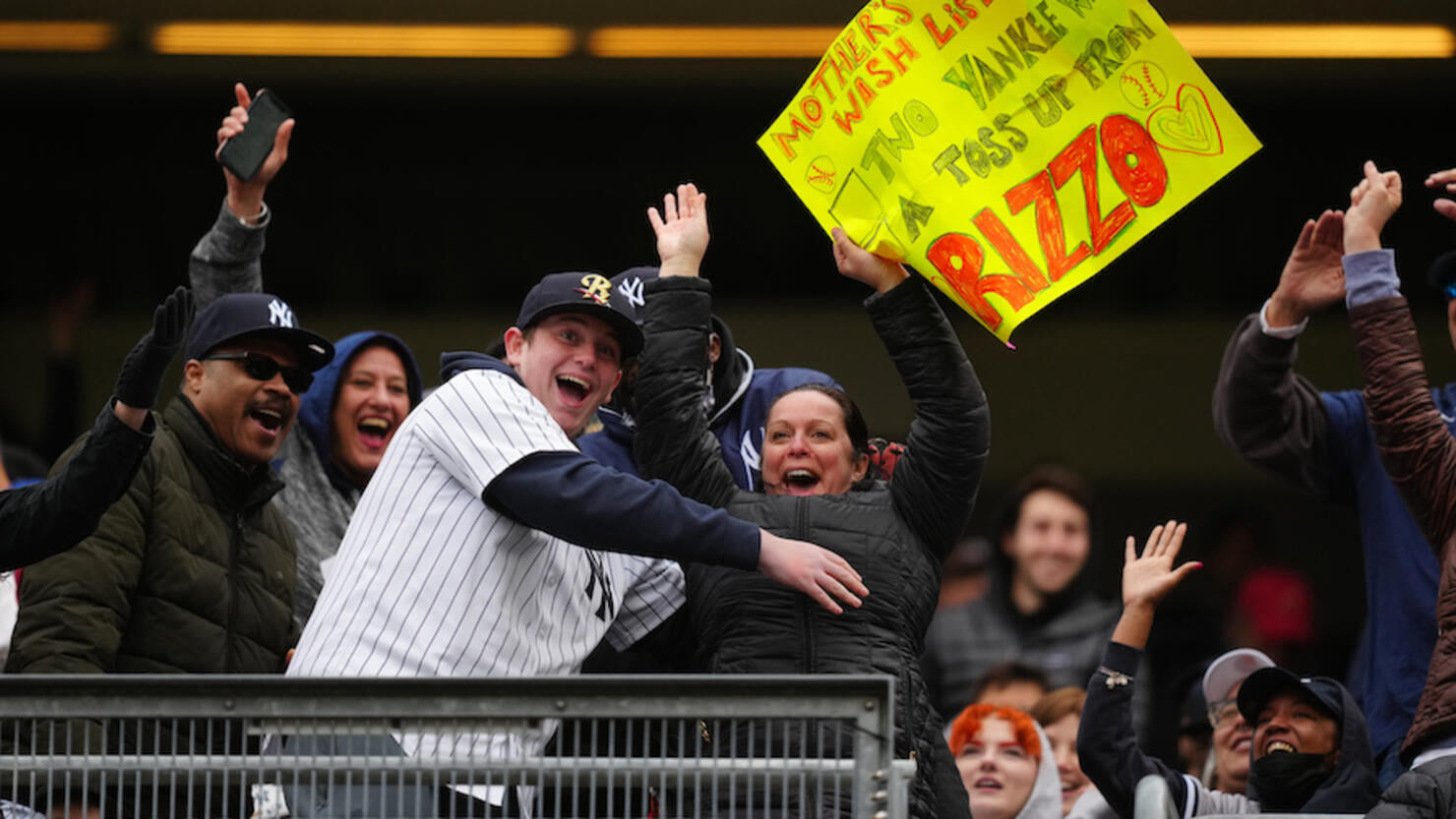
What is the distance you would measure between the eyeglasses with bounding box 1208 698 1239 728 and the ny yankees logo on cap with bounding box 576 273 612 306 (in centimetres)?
190

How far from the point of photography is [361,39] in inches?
392

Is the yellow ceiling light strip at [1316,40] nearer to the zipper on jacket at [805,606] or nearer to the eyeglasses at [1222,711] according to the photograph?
the eyeglasses at [1222,711]

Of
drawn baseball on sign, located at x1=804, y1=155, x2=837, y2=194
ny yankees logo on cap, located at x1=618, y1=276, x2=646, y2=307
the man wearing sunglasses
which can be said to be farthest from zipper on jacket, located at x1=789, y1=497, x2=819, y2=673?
the man wearing sunglasses

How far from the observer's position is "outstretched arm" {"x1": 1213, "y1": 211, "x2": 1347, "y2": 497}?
4.71 metres

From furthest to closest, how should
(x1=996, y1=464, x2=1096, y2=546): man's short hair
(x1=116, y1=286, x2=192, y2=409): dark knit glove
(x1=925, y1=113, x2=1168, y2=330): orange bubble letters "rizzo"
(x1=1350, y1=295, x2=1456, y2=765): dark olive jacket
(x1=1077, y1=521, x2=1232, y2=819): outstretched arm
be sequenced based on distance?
(x1=996, y1=464, x2=1096, y2=546): man's short hair, (x1=1077, y1=521, x2=1232, y2=819): outstretched arm, (x1=1350, y1=295, x2=1456, y2=765): dark olive jacket, (x1=925, y1=113, x2=1168, y2=330): orange bubble letters "rizzo", (x1=116, y1=286, x2=192, y2=409): dark knit glove

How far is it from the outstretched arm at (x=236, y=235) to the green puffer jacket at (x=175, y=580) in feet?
2.37

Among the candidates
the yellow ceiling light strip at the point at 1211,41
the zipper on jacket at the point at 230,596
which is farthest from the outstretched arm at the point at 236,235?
the yellow ceiling light strip at the point at 1211,41

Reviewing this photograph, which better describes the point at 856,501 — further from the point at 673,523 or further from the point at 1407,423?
the point at 1407,423

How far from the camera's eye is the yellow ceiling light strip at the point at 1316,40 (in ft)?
31.7

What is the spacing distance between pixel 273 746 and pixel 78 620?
0.94 m

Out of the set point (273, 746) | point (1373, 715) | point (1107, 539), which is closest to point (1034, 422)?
point (1107, 539)

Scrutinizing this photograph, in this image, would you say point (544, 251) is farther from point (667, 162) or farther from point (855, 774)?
point (855, 774)

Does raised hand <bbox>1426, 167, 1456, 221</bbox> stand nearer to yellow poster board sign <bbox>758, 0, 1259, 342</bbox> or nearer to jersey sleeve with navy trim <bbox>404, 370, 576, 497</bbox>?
yellow poster board sign <bbox>758, 0, 1259, 342</bbox>

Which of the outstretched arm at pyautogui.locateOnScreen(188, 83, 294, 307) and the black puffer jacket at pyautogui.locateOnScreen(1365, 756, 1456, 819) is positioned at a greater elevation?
the outstretched arm at pyautogui.locateOnScreen(188, 83, 294, 307)
